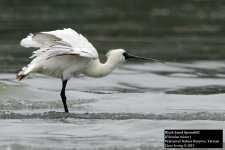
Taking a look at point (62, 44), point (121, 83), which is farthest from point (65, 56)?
point (121, 83)

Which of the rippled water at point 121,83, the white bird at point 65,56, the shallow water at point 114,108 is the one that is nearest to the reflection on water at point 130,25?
the rippled water at point 121,83

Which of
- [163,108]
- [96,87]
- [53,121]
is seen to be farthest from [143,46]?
[53,121]

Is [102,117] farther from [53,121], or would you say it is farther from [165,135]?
[165,135]

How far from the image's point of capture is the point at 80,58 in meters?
13.9

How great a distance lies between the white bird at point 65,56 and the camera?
529 inches

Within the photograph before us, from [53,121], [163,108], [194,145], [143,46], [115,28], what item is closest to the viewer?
[194,145]

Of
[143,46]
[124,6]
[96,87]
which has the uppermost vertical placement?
[124,6]

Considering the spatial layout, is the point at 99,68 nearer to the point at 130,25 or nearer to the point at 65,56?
the point at 65,56

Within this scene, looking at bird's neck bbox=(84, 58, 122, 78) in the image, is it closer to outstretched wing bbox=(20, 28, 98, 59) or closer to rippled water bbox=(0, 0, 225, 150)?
outstretched wing bbox=(20, 28, 98, 59)

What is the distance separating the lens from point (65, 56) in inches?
547

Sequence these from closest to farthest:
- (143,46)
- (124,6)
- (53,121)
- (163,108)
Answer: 1. (53,121)
2. (163,108)
3. (143,46)
4. (124,6)

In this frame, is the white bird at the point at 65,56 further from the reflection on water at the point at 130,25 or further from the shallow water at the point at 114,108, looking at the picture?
the reflection on water at the point at 130,25

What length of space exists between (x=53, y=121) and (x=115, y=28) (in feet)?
52.0

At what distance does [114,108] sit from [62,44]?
187 cm
